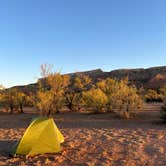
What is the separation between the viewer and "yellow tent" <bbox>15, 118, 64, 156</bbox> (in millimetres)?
6730

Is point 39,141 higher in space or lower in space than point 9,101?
lower

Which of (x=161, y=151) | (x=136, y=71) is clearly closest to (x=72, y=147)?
(x=161, y=151)

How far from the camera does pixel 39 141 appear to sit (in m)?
6.80

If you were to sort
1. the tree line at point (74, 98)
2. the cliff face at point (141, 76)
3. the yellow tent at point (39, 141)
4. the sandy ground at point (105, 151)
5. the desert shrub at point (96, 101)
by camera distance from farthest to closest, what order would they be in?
the cliff face at point (141, 76), the desert shrub at point (96, 101), the tree line at point (74, 98), the yellow tent at point (39, 141), the sandy ground at point (105, 151)

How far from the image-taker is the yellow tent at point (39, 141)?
265 inches

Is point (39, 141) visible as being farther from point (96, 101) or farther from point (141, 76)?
point (141, 76)

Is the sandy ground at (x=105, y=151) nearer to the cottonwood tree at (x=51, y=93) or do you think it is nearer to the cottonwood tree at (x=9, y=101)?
the cottonwood tree at (x=51, y=93)

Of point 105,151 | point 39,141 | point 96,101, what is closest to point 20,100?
point 96,101

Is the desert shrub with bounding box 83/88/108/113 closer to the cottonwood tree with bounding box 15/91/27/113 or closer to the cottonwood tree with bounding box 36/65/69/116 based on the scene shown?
the cottonwood tree with bounding box 36/65/69/116

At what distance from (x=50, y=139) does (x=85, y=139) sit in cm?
204

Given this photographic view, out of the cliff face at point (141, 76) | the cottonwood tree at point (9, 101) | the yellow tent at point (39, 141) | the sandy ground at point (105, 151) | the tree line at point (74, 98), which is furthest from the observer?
the cliff face at point (141, 76)

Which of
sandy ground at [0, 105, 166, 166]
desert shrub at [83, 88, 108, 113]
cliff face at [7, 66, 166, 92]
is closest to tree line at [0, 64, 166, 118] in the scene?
desert shrub at [83, 88, 108, 113]

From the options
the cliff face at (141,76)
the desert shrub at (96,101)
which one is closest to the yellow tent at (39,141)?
the desert shrub at (96,101)

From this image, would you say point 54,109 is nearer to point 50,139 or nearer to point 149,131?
point 149,131
